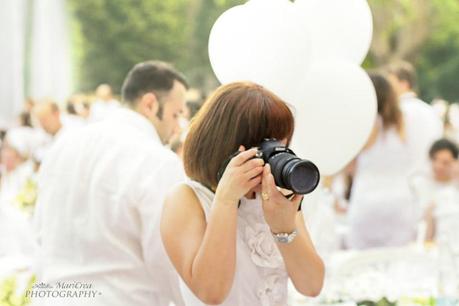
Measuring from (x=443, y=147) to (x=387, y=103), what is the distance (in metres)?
1.18

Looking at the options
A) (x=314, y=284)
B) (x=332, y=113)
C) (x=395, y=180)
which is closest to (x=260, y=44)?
(x=332, y=113)

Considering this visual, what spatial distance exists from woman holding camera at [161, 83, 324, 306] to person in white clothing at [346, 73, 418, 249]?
3339mm

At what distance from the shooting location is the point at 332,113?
320cm

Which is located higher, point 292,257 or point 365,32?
point 365,32

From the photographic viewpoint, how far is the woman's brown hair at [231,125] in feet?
7.81

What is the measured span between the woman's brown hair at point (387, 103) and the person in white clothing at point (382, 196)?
10 centimetres

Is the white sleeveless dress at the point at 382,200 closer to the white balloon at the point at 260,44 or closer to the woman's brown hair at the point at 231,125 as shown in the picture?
the white balloon at the point at 260,44

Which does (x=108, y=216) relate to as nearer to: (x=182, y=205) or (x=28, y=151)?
(x=182, y=205)

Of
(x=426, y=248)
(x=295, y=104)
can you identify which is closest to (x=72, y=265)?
(x=295, y=104)

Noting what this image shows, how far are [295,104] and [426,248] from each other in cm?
273

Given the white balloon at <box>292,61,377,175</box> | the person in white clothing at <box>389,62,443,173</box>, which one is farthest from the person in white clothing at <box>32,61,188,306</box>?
the person in white clothing at <box>389,62,443,173</box>

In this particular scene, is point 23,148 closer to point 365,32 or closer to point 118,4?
point 365,32

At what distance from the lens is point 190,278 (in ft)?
7.70

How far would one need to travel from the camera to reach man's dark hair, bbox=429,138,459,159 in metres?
6.43
